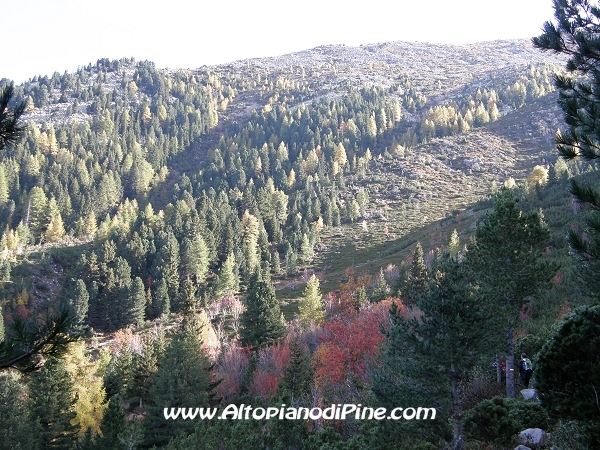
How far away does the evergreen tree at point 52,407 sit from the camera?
25062mm

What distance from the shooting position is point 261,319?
3859 cm

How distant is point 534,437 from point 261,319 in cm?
2913

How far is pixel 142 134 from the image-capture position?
180 meters

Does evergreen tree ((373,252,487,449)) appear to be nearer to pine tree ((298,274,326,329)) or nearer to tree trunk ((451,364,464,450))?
tree trunk ((451,364,464,450))

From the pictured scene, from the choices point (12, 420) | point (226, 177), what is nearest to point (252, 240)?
point (226, 177)

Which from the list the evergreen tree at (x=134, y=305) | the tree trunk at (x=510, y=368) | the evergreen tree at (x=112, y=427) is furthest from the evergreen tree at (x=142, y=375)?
the evergreen tree at (x=134, y=305)

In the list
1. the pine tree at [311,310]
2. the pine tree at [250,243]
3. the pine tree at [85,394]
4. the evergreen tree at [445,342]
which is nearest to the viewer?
the evergreen tree at [445,342]

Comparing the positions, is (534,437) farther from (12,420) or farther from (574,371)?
(12,420)

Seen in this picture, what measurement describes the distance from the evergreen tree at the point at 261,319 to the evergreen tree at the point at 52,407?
16125 millimetres

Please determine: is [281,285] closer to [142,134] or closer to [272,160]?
[272,160]

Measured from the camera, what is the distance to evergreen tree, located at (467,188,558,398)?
17453mm

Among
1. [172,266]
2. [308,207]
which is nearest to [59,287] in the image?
[172,266]

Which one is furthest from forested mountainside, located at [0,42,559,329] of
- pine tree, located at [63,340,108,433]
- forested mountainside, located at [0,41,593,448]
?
pine tree, located at [63,340,108,433]

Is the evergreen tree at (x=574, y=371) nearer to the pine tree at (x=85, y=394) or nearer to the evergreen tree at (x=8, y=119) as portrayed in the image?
the evergreen tree at (x=8, y=119)
